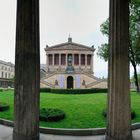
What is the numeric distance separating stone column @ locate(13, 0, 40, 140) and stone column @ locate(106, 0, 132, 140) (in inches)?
97.9

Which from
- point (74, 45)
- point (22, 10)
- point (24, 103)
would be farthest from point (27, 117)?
point (74, 45)

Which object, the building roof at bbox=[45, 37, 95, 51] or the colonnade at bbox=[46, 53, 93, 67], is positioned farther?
the colonnade at bbox=[46, 53, 93, 67]

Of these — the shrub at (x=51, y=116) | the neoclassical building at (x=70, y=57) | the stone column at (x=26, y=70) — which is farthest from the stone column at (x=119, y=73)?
the neoclassical building at (x=70, y=57)

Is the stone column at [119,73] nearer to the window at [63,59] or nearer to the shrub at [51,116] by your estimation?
the shrub at [51,116]

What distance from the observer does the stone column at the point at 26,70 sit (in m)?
6.62

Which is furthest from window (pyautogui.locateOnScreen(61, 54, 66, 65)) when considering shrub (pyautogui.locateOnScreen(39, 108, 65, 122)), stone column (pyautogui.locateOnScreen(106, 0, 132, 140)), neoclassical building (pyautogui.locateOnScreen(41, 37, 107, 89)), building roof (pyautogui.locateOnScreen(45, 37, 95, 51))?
stone column (pyautogui.locateOnScreen(106, 0, 132, 140))

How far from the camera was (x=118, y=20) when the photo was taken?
6.76 metres

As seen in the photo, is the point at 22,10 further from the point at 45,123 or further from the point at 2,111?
Result: the point at 2,111

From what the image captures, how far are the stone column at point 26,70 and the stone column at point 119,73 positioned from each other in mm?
2488

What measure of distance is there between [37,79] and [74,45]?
2221 inches

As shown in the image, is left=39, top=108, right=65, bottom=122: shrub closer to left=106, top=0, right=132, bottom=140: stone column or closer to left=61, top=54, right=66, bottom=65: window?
left=106, top=0, right=132, bottom=140: stone column

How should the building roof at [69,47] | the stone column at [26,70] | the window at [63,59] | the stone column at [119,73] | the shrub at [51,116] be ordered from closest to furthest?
1. the stone column at [26,70]
2. the stone column at [119,73]
3. the shrub at [51,116]
4. the building roof at [69,47]
5. the window at [63,59]

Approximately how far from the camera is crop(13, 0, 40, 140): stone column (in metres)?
6.62

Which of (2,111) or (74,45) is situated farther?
(74,45)
